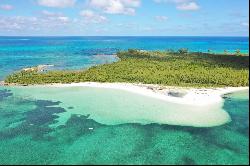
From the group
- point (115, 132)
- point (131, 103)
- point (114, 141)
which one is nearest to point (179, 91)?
point (131, 103)

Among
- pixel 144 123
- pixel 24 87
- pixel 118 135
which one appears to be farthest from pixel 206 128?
pixel 24 87

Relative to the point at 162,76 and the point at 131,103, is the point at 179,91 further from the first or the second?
the point at 162,76

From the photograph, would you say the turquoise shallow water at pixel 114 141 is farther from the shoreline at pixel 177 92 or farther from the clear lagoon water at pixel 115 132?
the shoreline at pixel 177 92

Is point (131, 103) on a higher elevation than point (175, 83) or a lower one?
lower

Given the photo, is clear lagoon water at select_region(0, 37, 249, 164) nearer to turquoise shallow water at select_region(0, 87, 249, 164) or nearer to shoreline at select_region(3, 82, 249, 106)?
turquoise shallow water at select_region(0, 87, 249, 164)

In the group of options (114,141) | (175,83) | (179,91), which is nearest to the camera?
(114,141)

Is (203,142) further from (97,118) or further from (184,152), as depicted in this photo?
(97,118)

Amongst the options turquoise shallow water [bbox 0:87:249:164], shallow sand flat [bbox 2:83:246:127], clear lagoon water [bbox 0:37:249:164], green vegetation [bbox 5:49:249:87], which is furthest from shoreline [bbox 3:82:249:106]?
turquoise shallow water [bbox 0:87:249:164]
